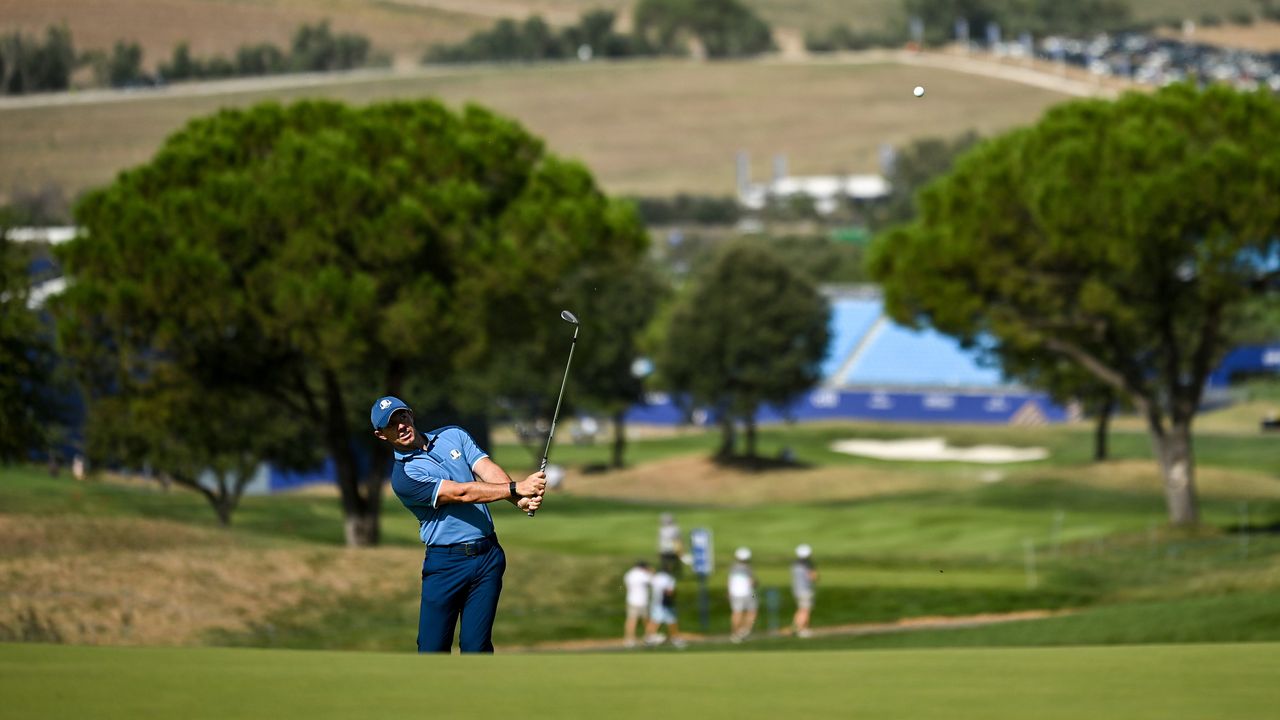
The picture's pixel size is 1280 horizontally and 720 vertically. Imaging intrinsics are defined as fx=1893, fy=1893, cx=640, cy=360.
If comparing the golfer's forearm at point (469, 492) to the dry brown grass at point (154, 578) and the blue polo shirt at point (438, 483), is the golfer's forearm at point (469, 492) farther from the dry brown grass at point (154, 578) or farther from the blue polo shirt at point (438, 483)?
the dry brown grass at point (154, 578)

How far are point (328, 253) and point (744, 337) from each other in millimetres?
44565

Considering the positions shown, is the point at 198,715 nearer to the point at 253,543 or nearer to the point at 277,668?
A: the point at 277,668

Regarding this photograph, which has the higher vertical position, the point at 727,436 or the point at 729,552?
the point at 729,552

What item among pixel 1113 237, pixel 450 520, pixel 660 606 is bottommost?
pixel 660 606

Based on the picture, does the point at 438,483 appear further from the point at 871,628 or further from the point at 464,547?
the point at 871,628

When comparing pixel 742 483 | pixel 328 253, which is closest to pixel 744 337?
pixel 742 483

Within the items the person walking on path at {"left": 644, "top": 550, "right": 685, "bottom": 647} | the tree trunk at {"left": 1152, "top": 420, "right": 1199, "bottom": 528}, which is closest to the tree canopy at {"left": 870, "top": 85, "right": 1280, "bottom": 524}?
the tree trunk at {"left": 1152, "top": 420, "right": 1199, "bottom": 528}

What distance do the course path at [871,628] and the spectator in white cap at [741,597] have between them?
9.0 inches

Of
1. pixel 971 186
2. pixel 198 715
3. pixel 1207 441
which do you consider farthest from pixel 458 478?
pixel 1207 441

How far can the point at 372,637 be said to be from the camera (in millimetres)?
29000

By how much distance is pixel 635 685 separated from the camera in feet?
27.3

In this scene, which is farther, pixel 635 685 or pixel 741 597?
pixel 741 597

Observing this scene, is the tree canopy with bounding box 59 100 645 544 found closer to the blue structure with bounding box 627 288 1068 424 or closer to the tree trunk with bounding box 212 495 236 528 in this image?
the tree trunk with bounding box 212 495 236 528

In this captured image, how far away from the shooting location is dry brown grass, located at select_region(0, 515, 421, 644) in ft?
86.9
